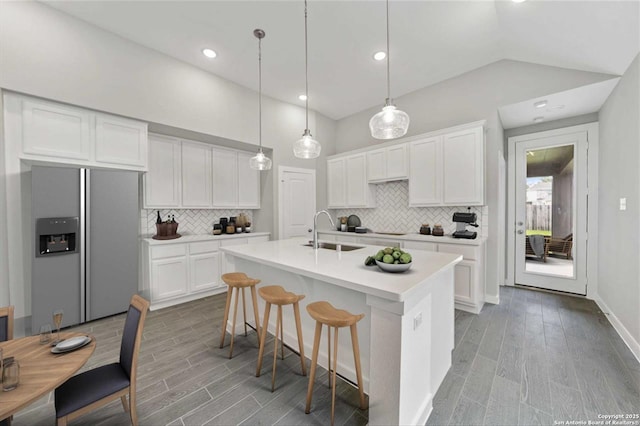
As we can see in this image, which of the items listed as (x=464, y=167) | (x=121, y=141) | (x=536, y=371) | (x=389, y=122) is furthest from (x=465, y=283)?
(x=121, y=141)

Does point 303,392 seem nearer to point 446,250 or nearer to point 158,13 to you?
point 446,250

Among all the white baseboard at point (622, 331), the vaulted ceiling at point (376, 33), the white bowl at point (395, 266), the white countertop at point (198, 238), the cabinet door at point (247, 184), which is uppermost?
the vaulted ceiling at point (376, 33)

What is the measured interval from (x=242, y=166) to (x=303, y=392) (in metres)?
3.77

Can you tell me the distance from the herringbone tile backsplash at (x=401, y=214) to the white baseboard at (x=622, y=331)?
1.50 meters

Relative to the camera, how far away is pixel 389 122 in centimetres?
200

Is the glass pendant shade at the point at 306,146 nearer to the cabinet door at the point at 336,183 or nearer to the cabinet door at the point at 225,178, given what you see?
the cabinet door at the point at 225,178

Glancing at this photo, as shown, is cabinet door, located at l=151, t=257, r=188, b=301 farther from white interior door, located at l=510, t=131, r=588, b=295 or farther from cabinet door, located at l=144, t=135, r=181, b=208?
white interior door, located at l=510, t=131, r=588, b=295

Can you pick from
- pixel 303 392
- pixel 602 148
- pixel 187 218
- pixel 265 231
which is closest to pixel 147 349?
pixel 303 392

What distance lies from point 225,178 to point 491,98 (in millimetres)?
4321

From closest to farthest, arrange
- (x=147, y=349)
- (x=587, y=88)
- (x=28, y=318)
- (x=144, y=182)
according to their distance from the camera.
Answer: (x=147, y=349), (x=28, y=318), (x=587, y=88), (x=144, y=182)

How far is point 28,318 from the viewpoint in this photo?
8.41 ft

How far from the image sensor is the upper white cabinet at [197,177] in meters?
3.65

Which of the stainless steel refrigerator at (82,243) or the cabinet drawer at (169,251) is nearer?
the stainless steel refrigerator at (82,243)

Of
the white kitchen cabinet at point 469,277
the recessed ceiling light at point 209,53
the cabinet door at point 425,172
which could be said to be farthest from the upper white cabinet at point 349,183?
the recessed ceiling light at point 209,53
